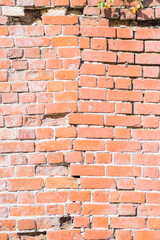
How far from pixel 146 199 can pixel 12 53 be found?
4.81ft

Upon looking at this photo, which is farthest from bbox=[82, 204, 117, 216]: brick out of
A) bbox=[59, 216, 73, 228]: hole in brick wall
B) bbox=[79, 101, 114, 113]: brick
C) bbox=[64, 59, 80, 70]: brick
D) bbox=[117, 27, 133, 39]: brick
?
bbox=[117, 27, 133, 39]: brick

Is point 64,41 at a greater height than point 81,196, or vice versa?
point 64,41

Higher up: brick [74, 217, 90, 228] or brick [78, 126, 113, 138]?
brick [78, 126, 113, 138]

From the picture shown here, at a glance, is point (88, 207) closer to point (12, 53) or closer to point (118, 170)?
point (118, 170)

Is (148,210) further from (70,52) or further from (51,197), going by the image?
(70,52)

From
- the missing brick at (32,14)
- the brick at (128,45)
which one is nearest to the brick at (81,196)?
the brick at (128,45)

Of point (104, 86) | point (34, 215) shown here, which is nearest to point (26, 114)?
point (104, 86)

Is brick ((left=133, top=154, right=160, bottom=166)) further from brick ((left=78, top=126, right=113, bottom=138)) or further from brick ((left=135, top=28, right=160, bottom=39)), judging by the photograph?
brick ((left=135, top=28, right=160, bottom=39))

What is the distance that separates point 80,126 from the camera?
1.98 meters

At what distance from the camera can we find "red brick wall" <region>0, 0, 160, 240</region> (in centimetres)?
195

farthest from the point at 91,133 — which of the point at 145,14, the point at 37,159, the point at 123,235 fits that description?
the point at 145,14

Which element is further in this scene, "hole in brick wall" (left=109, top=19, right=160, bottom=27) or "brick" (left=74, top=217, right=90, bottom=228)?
"hole in brick wall" (left=109, top=19, right=160, bottom=27)

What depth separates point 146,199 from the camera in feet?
6.44

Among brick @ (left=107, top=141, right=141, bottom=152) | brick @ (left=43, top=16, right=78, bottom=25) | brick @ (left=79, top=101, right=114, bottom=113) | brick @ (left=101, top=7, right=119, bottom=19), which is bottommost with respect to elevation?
brick @ (left=107, top=141, right=141, bottom=152)
